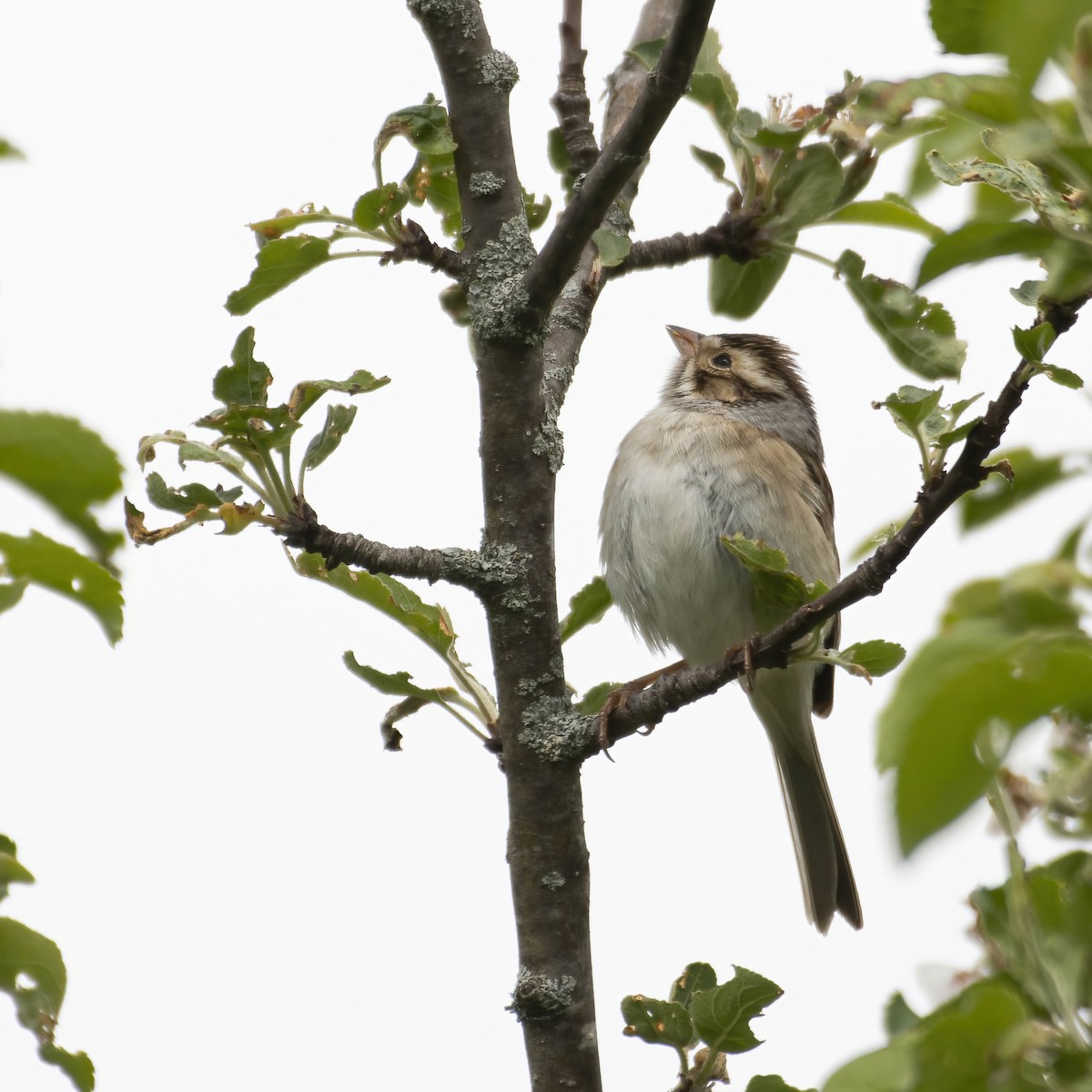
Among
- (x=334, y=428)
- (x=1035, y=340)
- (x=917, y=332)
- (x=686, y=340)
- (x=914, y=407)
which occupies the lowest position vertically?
(x=1035, y=340)

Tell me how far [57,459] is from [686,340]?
4.73m

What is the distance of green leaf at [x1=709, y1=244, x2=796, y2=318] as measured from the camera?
349cm

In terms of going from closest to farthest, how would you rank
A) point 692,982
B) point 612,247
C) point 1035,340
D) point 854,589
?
point 1035,340
point 854,589
point 692,982
point 612,247

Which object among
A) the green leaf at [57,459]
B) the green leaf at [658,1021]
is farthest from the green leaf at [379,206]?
the green leaf at [57,459]

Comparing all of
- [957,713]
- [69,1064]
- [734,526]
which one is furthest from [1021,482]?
[734,526]

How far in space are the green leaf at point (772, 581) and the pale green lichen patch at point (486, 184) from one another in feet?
3.32

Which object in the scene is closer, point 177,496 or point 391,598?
point 177,496

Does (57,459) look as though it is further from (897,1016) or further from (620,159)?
(620,159)

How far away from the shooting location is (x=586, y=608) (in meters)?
3.51

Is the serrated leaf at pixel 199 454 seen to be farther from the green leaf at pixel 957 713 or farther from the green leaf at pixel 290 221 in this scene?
the green leaf at pixel 957 713

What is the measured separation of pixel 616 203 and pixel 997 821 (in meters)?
2.78

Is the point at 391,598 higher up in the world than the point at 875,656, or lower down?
higher up

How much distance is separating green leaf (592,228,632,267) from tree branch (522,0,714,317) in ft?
1.27

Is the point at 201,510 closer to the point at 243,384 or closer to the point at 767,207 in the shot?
the point at 243,384
